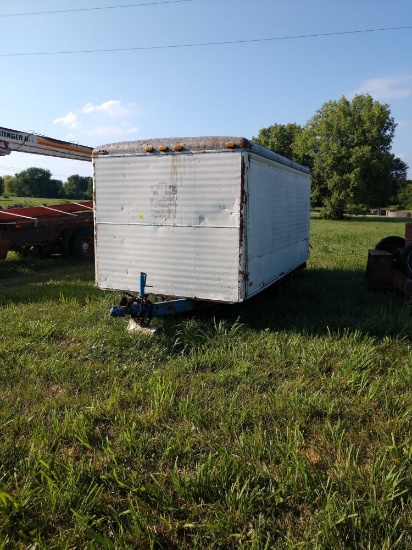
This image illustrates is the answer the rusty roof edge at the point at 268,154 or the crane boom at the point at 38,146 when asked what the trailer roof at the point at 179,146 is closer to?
the rusty roof edge at the point at 268,154

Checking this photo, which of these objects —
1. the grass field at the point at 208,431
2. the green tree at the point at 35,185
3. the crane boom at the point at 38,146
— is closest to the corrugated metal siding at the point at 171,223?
the grass field at the point at 208,431

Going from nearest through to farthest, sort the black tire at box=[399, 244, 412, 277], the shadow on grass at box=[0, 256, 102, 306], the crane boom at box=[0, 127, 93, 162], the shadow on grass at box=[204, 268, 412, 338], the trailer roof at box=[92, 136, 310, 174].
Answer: the trailer roof at box=[92, 136, 310, 174]
the shadow on grass at box=[204, 268, 412, 338]
the black tire at box=[399, 244, 412, 277]
the shadow on grass at box=[0, 256, 102, 306]
the crane boom at box=[0, 127, 93, 162]

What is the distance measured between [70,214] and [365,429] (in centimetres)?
982

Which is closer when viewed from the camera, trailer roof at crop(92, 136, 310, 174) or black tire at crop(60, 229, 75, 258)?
trailer roof at crop(92, 136, 310, 174)

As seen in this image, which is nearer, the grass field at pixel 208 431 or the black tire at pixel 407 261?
the grass field at pixel 208 431

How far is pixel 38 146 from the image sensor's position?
1257 centimetres

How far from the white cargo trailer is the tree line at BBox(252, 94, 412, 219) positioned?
132ft

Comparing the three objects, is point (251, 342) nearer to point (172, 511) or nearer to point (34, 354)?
point (34, 354)

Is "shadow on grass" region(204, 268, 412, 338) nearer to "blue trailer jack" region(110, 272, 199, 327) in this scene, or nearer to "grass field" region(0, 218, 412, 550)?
"grass field" region(0, 218, 412, 550)

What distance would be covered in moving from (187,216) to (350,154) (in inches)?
1703

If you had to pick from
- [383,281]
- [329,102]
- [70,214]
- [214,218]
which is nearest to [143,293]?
[214,218]

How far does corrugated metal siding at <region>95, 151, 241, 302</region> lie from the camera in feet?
17.3

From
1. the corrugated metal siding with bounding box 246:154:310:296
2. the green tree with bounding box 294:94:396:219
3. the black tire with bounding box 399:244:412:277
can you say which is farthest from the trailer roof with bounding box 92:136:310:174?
the green tree with bounding box 294:94:396:219

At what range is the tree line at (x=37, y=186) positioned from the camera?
63.9 m
